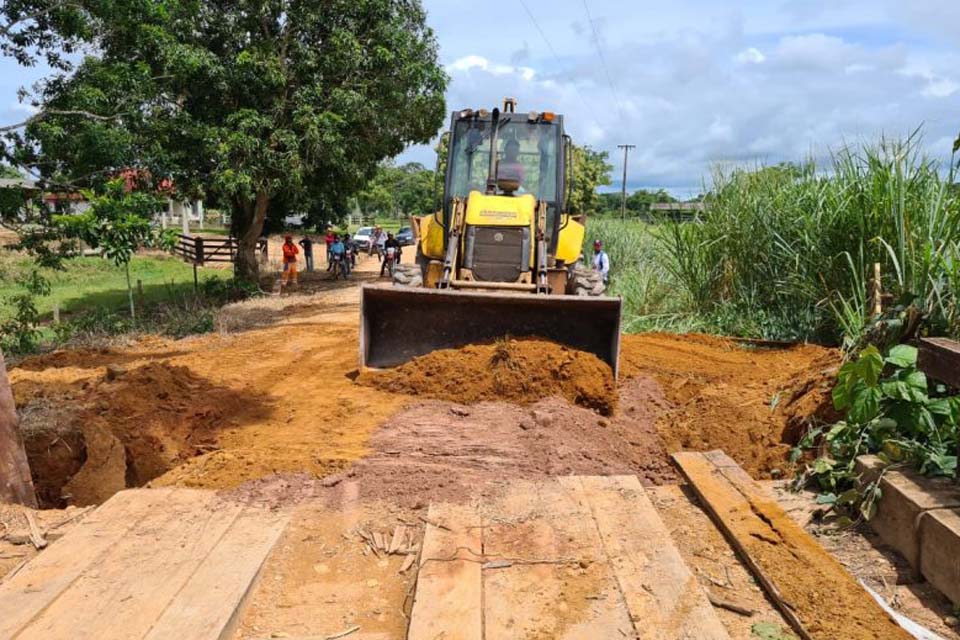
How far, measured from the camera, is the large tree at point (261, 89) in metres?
12.2

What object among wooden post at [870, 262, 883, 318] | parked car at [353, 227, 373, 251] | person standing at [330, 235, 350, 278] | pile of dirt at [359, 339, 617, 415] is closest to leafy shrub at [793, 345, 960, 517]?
pile of dirt at [359, 339, 617, 415]

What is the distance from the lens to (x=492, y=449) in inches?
207

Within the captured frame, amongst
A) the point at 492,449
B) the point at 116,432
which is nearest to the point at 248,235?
the point at 116,432

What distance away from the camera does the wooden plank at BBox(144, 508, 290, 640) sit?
2902 mm

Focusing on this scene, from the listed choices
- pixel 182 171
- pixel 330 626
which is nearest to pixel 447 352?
pixel 330 626

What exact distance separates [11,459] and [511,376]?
369 cm

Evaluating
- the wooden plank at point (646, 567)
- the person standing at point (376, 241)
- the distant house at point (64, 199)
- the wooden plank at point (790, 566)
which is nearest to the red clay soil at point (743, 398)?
the wooden plank at point (790, 566)

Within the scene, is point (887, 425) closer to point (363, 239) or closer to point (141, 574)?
point (141, 574)

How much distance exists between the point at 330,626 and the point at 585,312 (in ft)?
15.1

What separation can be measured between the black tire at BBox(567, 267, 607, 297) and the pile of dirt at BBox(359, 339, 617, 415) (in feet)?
6.03

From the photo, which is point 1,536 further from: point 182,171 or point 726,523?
point 182,171

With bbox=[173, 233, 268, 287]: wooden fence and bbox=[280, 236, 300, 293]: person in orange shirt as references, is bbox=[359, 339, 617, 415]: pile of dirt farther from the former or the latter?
bbox=[173, 233, 268, 287]: wooden fence

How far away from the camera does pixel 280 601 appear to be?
332 centimetres

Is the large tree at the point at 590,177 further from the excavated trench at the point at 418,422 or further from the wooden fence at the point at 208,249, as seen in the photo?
the excavated trench at the point at 418,422
